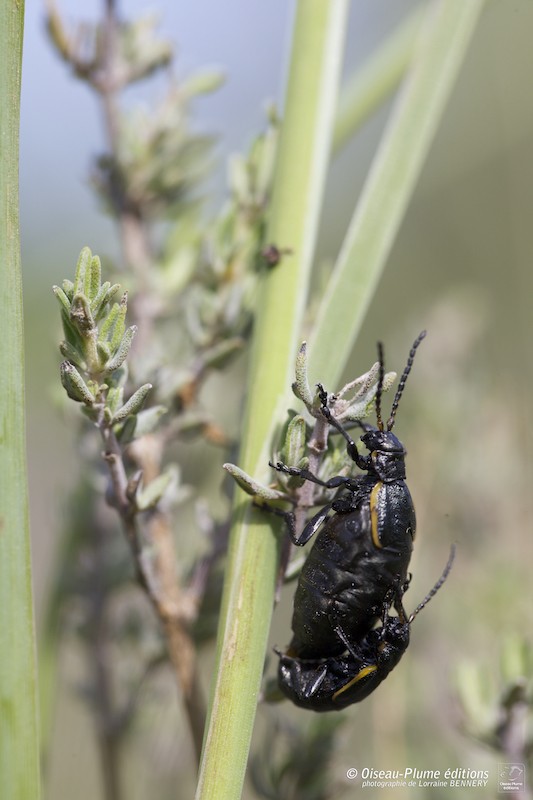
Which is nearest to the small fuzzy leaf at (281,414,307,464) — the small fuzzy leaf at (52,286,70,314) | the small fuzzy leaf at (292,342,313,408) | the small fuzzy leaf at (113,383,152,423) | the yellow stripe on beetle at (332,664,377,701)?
the small fuzzy leaf at (292,342,313,408)

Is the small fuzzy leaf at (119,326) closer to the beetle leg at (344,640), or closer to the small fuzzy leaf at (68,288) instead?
the small fuzzy leaf at (68,288)

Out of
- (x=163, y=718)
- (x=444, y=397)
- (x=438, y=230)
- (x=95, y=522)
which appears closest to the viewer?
(x=95, y=522)

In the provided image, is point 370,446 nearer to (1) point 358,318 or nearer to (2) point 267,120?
(1) point 358,318

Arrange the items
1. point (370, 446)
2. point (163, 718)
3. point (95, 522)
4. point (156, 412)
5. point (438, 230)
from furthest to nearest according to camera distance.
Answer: point (438, 230) → point (163, 718) → point (95, 522) → point (370, 446) → point (156, 412)

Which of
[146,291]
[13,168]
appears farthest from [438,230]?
[13,168]

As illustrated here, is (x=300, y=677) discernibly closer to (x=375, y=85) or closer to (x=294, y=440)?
(x=294, y=440)

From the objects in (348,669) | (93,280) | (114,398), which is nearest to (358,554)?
(348,669)

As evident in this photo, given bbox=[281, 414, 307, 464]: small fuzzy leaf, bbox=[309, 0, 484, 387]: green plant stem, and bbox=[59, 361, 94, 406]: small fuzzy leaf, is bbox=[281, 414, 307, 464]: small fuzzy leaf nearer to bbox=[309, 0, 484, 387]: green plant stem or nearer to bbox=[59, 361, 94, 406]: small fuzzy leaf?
bbox=[309, 0, 484, 387]: green plant stem
